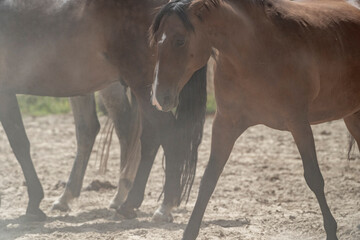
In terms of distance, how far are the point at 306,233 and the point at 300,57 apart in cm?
144

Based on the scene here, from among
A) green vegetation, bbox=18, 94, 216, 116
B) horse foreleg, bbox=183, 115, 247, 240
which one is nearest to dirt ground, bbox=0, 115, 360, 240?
horse foreleg, bbox=183, 115, 247, 240

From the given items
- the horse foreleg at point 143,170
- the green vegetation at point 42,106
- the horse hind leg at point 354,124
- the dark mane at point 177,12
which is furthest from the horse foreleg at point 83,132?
the green vegetation at point 42,106

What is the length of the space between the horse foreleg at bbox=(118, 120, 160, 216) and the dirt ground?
5.1 inches

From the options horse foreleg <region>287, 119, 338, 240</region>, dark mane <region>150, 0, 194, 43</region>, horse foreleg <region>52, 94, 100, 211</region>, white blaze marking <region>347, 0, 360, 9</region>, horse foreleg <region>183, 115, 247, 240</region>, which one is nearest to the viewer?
dark mane <region>150, 0, 194, 43</region>

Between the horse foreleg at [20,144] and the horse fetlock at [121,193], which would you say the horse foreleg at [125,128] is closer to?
the horse fetlock at [121,193]

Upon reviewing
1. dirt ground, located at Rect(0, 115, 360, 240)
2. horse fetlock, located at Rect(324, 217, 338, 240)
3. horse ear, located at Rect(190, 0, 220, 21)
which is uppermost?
horse ear, located at Rect(190, 0, 220, 21)

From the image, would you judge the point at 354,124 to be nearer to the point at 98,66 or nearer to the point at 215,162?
the point at 215,162

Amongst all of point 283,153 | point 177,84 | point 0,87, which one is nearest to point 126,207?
point 0,87

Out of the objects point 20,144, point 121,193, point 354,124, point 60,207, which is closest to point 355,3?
point 354,124

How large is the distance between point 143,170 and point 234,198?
3.17 feet

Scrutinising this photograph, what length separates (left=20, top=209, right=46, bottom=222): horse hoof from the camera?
5281 millimetres

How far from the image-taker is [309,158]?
3891mm

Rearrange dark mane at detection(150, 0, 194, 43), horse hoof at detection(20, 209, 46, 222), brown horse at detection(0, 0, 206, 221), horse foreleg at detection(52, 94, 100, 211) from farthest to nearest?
horse foreleg at detection(52, 94, 100, 211) < horse hoof at detection(20, 209, 46, 222) < brown horse at detection(0, 0, 206, 221) < dark mane at detection(150, 0, 194, 43)

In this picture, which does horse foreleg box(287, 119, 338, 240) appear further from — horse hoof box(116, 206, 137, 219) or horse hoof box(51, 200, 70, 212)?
horse hoof box(51, 200, 70, 212)
